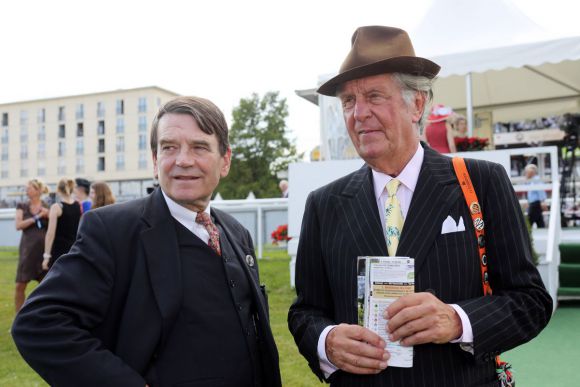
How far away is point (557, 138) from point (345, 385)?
1430 centimetres

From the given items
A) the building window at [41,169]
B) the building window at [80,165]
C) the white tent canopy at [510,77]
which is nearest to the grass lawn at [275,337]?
the white tent canopy at [510,77]

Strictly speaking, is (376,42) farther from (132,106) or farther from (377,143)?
(132,106)

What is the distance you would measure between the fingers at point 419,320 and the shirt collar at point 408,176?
0.51 m

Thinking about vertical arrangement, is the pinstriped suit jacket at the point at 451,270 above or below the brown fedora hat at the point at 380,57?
below

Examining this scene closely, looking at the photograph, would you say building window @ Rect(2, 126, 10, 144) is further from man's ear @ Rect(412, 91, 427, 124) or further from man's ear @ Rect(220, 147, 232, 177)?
man's ear @ Rect(412, 91, 427, 124)

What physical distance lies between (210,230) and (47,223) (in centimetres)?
607

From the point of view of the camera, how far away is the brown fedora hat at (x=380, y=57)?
2.08m

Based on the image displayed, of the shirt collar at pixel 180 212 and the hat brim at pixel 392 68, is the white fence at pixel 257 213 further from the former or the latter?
the hat brim at pixel 392 68

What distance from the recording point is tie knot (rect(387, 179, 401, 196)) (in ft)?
7.04

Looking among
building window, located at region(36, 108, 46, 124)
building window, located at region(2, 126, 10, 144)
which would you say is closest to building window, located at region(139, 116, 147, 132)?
building window, located at region(36, 108, 46, 124)

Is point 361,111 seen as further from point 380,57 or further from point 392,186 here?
point 392,186

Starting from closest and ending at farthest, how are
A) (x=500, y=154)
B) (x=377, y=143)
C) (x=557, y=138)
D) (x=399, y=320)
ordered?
(x=399, y=320) → (x=377, y=143) → (x=500, y=154) → (x=557, y=138)

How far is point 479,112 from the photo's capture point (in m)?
14.4

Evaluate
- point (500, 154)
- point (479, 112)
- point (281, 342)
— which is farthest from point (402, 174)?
point (479, 112)
